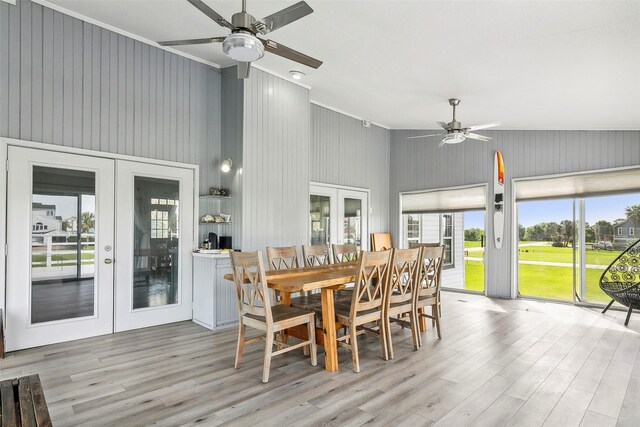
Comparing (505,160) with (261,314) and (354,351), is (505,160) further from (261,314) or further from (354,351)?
(261,314)

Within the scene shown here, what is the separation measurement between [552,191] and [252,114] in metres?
5.00

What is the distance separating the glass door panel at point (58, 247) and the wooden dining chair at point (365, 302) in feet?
9.23

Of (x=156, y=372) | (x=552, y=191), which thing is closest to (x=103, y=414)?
(x=156, y=372)

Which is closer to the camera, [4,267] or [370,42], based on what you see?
[4,267]

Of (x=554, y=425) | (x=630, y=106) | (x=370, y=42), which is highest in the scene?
(x=370, y=42)

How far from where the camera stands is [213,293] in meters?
4.55

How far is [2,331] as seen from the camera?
3490 millimetres

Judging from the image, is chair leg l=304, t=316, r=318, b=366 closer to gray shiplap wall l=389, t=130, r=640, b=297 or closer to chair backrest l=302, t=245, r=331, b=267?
chair backrest l=302, t=245, r=331, b=267

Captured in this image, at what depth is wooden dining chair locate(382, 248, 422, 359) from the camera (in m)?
3.54

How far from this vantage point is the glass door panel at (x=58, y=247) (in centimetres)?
369

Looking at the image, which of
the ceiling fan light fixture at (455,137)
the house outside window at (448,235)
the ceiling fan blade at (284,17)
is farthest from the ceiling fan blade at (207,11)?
the house outside window at (448,235)

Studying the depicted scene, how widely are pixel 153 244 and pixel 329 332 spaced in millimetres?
2689

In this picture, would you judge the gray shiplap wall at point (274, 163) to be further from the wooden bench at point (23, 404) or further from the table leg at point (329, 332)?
the wooden bench at point (23, 404)

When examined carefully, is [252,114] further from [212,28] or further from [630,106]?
[630,106]
